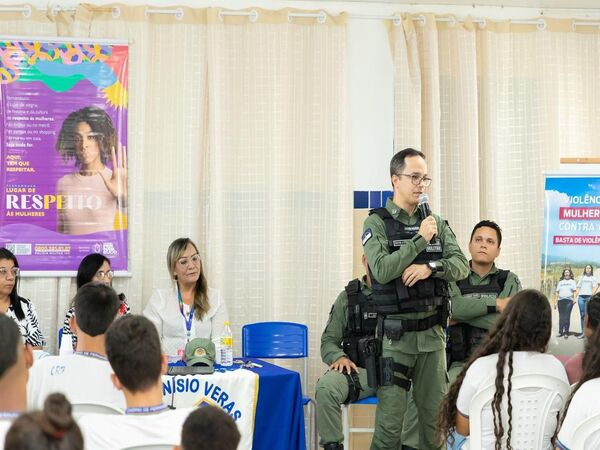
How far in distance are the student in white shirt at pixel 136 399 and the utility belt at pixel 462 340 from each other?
313 cm

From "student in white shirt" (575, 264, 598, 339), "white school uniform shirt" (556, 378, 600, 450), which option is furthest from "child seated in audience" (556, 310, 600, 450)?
"student in white shirt" (575, 264, 598, 339)

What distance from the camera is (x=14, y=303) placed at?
539 cm

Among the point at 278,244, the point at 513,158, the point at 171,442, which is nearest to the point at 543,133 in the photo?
the point at 513,158

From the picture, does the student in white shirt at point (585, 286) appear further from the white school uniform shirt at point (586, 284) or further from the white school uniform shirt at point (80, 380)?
the white school uniform shirt at point (80, 380)

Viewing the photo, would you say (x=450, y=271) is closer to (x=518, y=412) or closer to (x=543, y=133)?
(x=518, y=412)

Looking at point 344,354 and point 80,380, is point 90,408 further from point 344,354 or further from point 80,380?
point 344,354

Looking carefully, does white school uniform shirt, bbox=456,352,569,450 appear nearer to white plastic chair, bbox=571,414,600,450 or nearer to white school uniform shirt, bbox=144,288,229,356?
white plastic chair, bbox=571,414,600,450

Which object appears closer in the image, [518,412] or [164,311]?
[518,412]

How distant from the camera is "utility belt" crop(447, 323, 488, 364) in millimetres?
5613

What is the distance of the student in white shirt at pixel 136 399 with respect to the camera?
8.34 ft

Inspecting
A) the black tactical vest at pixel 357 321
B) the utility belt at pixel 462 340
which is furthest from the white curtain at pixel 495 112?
the black tactical vest at pixel 357 321

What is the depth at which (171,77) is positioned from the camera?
239 inches

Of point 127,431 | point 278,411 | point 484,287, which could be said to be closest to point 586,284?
point 484,287

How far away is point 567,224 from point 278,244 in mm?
1922
